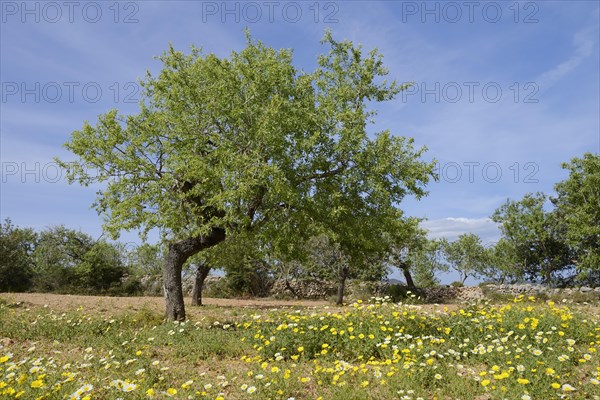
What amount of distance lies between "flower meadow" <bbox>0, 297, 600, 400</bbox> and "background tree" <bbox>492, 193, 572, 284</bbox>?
96.4ft

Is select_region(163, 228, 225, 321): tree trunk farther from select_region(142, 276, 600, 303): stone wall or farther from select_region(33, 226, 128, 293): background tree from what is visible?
select_region(33, 226, 128, 293): background tree

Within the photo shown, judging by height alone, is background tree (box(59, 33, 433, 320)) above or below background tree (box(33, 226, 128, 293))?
above

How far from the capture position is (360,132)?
1383 centimetres

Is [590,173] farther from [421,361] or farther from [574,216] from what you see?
[421,361]

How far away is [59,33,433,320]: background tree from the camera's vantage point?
13.0 m

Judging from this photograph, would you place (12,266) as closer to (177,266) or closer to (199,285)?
(199,285)

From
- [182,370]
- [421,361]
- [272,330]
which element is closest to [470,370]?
[421,361]

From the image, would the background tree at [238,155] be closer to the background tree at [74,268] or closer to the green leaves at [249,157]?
the green leaves at [249,157]

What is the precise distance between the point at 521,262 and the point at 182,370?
37971mm

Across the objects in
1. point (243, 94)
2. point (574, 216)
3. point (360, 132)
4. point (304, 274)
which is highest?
point (243, 94)

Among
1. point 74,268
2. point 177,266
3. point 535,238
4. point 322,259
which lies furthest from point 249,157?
point 535,238

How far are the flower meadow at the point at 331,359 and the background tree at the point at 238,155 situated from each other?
347 cm

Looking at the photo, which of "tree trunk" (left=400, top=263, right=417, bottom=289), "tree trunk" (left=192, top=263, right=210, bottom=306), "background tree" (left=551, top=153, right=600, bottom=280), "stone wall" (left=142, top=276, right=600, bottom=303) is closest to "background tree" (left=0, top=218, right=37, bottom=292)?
"stone wall" (left=142, top=276, right=600, bottom=303)

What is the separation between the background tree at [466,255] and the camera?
47.8 metres
